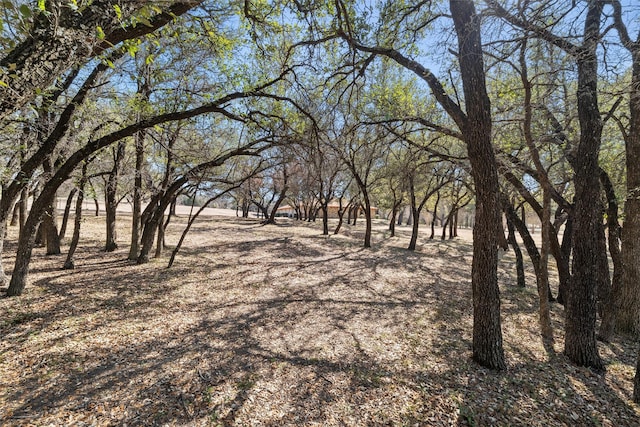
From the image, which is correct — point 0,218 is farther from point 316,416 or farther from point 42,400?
point 316,416

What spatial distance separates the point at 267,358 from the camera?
3998mm

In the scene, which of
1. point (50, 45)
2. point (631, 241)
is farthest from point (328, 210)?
point (50, 45)

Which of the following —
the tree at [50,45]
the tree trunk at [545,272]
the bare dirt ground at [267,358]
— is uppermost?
the tree at [50,45]

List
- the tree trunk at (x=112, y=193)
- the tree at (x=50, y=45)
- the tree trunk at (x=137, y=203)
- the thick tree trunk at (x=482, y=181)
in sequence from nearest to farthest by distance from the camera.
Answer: the tree at (x=50, y=45) < the thick tree trunk at (x=482, y=181) < the tree trunk at (x=112, y=193) < the tree trunk at (x=137, y=203)

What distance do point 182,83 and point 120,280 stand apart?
488 cm

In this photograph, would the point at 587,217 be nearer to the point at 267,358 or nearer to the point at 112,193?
the point at 267,358

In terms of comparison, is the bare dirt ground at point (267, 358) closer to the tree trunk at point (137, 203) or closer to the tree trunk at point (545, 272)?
the tree trunk at point (545, 272)

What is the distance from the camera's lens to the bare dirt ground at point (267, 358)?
300cm

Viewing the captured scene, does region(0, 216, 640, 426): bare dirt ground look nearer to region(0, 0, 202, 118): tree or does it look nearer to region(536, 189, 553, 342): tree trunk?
region(536, 189, 553, 342): tree trunk

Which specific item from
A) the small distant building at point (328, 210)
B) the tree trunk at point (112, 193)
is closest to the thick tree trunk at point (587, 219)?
the tree trunk at point (112, 193)

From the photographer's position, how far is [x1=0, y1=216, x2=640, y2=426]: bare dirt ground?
118 inches

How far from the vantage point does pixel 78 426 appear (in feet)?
8.49

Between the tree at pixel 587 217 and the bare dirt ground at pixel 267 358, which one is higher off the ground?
the tree at pixel 587 217

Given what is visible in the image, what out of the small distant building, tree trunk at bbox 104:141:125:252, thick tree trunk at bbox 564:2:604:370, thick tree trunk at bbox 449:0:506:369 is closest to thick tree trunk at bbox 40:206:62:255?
tree trunk at bbox 104:141:125:252
